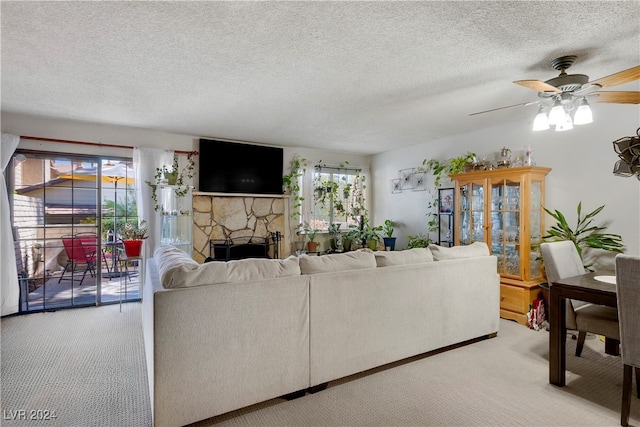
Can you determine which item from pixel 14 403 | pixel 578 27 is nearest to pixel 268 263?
pixel 14 403

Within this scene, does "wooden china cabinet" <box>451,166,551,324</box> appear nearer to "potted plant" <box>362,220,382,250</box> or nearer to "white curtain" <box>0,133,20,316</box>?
"potted plant" <box>362,220,382,250</box>

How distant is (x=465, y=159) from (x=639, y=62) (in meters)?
2.02

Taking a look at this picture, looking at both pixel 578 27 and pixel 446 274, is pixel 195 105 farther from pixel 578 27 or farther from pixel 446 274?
pixel 578 27

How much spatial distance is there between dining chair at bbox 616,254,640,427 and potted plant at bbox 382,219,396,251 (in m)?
3.85

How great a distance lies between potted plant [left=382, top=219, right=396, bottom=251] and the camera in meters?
5.68

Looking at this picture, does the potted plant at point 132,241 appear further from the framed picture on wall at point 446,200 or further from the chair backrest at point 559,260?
the framed picture on wall at point 446,200

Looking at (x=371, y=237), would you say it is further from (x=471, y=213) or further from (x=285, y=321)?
(x=285, y=321)

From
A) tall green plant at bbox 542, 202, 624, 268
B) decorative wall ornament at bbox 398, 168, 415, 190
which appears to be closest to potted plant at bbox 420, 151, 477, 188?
decorative wall ornament at bbox 398, 168, 415, 190

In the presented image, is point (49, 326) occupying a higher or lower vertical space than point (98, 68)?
lower

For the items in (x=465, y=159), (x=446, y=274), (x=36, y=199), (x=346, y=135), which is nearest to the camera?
(x=446, y=274)

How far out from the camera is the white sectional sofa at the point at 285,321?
1.76 m

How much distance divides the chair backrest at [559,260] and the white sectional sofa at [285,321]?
22.6 inches

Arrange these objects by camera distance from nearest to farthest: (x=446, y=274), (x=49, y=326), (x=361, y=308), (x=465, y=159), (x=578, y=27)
→ (x=578, y=27) < (x=361, y=308) < (x=446, y=274) < (x=49, y=326) < (x=465, y=159)

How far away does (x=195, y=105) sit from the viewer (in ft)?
11.5
